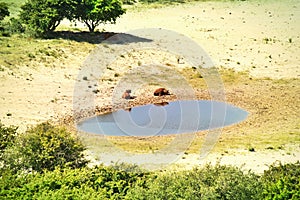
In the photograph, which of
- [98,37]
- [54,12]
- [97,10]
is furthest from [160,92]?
[54,12]

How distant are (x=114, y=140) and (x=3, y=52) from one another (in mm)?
15882

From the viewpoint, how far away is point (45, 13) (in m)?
46.4

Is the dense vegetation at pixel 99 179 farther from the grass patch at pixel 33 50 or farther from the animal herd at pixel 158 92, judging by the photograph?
the grass patch at pixel 33 50

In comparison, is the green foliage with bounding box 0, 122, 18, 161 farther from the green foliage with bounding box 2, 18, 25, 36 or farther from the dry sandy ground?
the green foliage with bounding box 2, 18, 25, 36

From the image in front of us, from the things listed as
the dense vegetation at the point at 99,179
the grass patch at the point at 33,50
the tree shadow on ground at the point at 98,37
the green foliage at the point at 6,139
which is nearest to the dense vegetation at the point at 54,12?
the tree shadow on ground at the point at 98,37

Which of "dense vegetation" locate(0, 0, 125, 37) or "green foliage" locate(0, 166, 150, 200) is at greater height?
"dense vegetation" locate(0, 0, 125, 37)

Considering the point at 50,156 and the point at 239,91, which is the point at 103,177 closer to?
the point at 50,156

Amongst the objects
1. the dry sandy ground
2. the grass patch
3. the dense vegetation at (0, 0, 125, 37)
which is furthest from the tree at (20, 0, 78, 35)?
the dry sandy ground

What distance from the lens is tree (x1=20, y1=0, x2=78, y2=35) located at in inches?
1821

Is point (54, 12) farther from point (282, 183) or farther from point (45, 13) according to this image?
point (282, 183)

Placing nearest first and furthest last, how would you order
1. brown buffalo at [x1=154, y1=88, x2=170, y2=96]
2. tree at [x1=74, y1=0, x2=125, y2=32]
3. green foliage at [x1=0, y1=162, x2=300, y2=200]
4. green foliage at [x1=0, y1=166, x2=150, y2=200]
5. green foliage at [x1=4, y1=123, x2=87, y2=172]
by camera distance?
green foliage at [x1=0, y1=162, x2=300, y2=200] → green foliage at [x1=0, y1=166, x2=150, y2=200] → green foliage at [x1=4, y1=123, x2=87, y2=172] → brown buffalo at [x1=154, y1=88, x2=170, y2=96] → tree at [x1=74, y1=0, x2=125, y2=32]

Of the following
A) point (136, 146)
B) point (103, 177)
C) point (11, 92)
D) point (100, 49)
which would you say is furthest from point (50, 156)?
point (100, 49)

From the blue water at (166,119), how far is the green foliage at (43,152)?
26.8 ft

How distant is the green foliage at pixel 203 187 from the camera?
1888 centimetres
